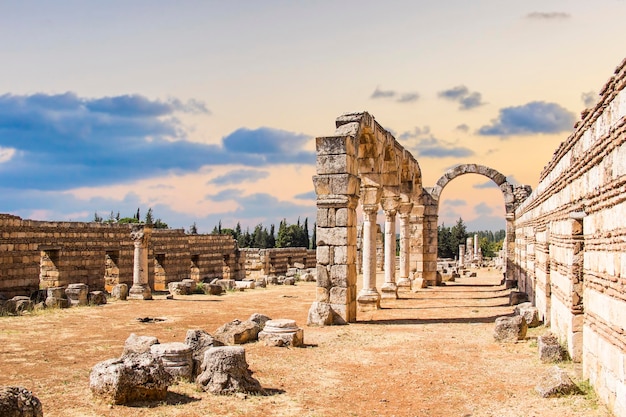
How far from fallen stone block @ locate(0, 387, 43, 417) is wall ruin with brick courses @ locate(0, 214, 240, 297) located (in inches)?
573

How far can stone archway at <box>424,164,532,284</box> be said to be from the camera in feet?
86.4

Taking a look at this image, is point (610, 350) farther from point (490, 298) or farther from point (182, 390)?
point (490, 298)

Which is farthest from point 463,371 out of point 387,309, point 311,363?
point 387,309

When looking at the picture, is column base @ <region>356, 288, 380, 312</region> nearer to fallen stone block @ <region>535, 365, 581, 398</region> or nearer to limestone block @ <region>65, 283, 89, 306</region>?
limestone block @ <region>65, 283, 89, 306</region>

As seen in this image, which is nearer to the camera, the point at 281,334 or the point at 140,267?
the point at 281,334

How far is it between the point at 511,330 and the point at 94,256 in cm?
1759

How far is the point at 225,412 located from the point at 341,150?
803 centimetres

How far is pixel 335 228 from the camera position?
542 inches

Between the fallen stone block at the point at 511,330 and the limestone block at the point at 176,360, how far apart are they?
6.20 metres

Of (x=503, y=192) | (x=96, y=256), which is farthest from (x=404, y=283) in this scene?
(x=96, y=256)

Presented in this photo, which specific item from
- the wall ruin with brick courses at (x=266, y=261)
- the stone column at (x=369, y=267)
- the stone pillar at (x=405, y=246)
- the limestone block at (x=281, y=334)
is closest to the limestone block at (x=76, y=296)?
the stone column at (x=369, y=267)

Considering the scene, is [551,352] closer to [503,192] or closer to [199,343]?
[199,343]

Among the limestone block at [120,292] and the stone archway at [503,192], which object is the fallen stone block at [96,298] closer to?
the limestone block at [120,292]

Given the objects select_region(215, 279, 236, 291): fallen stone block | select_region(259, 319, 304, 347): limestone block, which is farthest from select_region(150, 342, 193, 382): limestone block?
select_region(215, 279, 236, 291): fallen stone block
